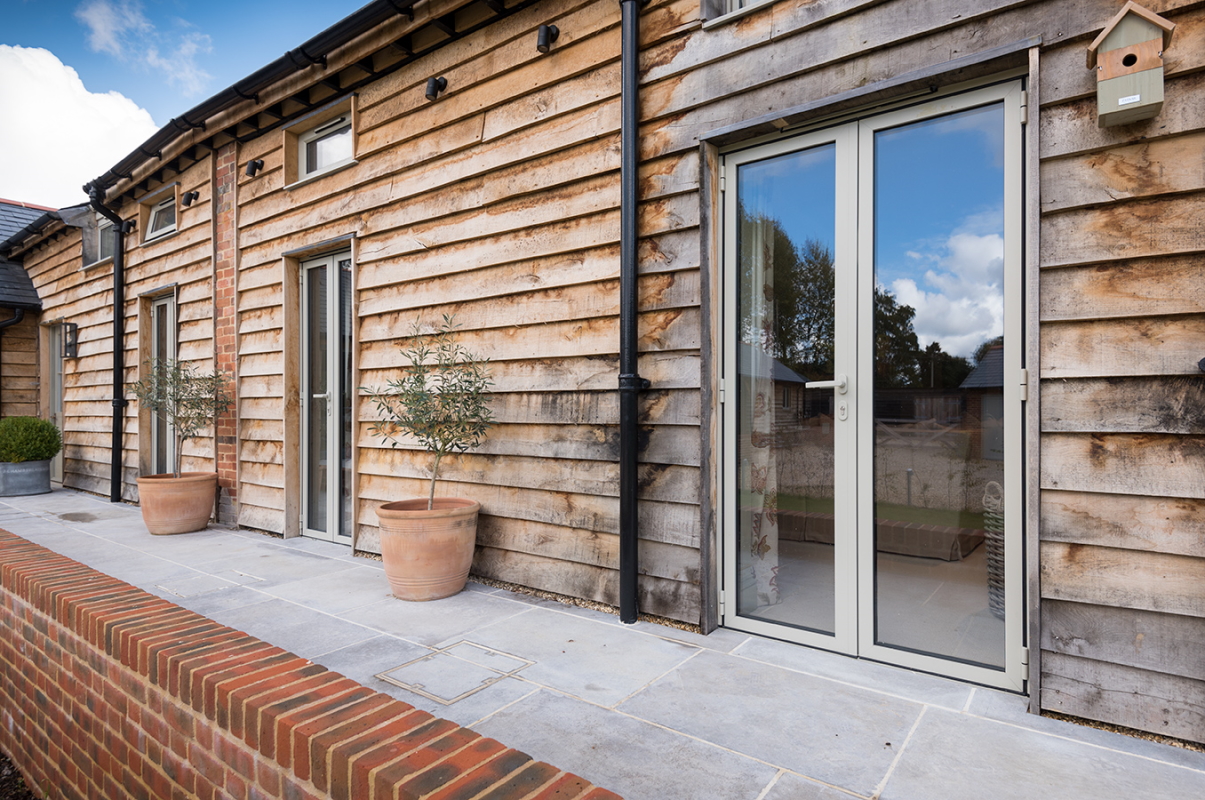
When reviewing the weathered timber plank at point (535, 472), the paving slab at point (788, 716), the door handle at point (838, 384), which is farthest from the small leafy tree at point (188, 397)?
the door handle at point (838, 384)

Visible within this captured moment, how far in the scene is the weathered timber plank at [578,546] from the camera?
104 inches

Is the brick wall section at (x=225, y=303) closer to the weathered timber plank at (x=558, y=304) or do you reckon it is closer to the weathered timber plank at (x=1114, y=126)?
the weathered timber plank at (x=558, y=304)

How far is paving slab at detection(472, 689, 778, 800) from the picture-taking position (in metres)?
1.51

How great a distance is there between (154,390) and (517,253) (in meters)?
3.88

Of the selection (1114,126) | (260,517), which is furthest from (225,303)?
(1114,126)

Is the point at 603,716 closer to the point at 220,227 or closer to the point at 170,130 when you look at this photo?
the point at 220,227

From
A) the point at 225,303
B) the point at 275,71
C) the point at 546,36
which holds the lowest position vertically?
the point at 225,303

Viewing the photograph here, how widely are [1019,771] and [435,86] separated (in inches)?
155

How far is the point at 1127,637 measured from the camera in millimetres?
1765

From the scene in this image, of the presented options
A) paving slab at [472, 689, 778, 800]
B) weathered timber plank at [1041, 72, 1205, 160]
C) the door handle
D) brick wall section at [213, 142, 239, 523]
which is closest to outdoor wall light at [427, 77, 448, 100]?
brick wall section at [213, 142, 239, 523]

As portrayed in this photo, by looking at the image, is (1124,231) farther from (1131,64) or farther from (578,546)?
(578,546)

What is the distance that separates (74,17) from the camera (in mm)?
11734

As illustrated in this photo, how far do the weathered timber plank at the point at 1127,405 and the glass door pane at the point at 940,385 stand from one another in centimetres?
18

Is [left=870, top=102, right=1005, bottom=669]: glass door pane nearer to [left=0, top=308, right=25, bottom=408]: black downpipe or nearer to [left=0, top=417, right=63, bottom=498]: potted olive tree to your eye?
[left=0, top=417, right=63, bottom=498]: potted olive tree
